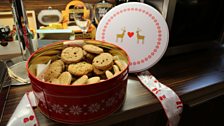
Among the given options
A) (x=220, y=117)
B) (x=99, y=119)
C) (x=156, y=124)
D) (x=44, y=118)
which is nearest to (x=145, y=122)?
(x=156, y=124)

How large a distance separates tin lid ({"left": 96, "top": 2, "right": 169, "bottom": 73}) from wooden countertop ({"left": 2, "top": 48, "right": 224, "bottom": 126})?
0.26 feet

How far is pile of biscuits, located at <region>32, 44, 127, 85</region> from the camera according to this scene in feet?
1.58

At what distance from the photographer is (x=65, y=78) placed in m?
0.47

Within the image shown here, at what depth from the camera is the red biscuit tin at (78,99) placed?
0.41 metres

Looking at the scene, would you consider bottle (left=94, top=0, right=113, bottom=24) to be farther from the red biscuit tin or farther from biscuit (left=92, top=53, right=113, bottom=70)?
the red biscuit tin

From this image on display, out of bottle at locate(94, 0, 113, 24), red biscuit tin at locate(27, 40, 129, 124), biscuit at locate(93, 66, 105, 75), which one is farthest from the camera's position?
bottle at locate(94, 0, 113, 24)

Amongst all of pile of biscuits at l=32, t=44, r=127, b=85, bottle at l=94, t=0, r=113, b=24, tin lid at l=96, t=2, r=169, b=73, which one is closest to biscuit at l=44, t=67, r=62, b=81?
pile of biscuits at l=32, t=44, r=127, b=85

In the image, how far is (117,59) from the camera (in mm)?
565

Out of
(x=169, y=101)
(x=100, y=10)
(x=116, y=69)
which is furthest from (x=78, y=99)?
(x=100, y=10)

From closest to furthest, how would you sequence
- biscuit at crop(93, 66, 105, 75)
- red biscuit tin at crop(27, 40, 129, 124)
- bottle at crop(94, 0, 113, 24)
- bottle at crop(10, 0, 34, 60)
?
red biscuit tin at crop(27, 40, 129, 124) < biscuit at crop(93, 66, 105, 75) < bottle at crop(10, 0, 34, 60) < bottle at crop(94, 0, 113, 24)

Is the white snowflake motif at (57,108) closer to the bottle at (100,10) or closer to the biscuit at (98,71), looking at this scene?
the biscuit at (98,71)

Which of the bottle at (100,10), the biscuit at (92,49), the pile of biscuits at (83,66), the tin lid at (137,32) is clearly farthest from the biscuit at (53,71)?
the bottle at (100,10)

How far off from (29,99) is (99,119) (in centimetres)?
21

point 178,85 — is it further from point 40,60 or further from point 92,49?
point 40,60
